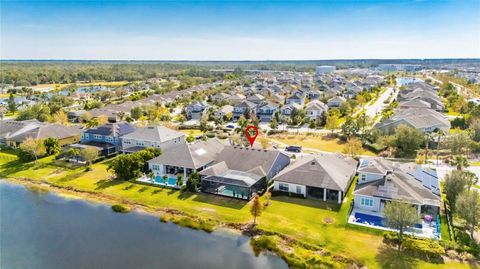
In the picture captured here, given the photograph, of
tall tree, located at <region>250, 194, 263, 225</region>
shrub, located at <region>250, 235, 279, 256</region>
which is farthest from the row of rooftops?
shrub, located at <region>250, 235, 279, 256</region>

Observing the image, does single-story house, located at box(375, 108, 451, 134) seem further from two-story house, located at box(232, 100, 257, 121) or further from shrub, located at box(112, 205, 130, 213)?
shrub, located at box(112, 205, 130, 213)

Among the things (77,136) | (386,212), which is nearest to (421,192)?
(386,212)

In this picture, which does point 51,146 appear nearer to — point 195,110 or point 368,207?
point 195,110

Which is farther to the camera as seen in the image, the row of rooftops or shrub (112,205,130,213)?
shrub (112,205,130,213)

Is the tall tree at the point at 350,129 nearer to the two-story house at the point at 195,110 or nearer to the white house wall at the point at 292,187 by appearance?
the white house wall at the point at 292,187

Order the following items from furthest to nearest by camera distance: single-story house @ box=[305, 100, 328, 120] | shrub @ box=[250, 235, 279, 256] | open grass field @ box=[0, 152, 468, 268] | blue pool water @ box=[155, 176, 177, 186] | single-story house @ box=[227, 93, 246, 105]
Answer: single-story house @ box=[227, 93, 246, 105]
single-story house @ box=[305, 100, 328, 120]
blue pool water @ box=[155, 176, 177, 186]
shrub @ box=[250, 235, 279, 256]
open grass field @ box=[0, 152, 468, 268]

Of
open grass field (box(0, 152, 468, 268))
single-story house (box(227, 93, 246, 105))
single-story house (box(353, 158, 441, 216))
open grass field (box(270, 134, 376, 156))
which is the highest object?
single-story house (box(227, 93, 246, 105))

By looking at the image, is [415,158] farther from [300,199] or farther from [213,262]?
[213,262]
